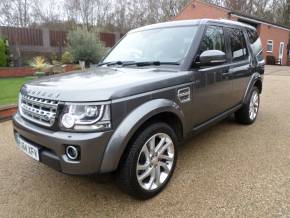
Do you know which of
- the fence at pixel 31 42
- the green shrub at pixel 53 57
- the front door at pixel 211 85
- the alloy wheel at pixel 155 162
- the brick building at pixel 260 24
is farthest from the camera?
the brick building at pixel 260 24

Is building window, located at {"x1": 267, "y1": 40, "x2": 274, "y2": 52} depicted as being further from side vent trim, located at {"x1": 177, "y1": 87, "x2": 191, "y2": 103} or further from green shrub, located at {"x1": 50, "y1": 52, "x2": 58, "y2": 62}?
side vent trim, located at {"x1": 177, "y1": 87, "x2": 191, "y2": 103}

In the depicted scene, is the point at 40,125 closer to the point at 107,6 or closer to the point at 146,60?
the point at 146,60

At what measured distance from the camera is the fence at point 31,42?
1327cm

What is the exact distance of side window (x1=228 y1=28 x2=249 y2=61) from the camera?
399cm

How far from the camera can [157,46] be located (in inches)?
130

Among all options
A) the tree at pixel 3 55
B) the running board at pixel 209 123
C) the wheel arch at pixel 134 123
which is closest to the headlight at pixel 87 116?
the wheel arch at pixel 134 123

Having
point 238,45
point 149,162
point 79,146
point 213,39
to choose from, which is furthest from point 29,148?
point 238,45

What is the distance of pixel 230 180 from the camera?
2.85 metres

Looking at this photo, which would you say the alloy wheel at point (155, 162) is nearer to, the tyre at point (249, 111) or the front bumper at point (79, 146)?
the front bumper at point (79, 146)

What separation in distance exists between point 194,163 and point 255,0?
119 feet

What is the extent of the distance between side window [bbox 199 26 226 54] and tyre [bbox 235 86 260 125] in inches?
54.3

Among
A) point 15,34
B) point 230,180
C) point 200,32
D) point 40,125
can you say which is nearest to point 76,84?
point 40,125

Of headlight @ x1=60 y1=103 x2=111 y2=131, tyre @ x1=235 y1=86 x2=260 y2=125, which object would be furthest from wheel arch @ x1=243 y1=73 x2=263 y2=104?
headlight @ x1=60 y1=103 x2=111 y2=131

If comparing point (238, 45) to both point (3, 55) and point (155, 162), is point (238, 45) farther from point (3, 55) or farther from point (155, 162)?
point (3, 55)
